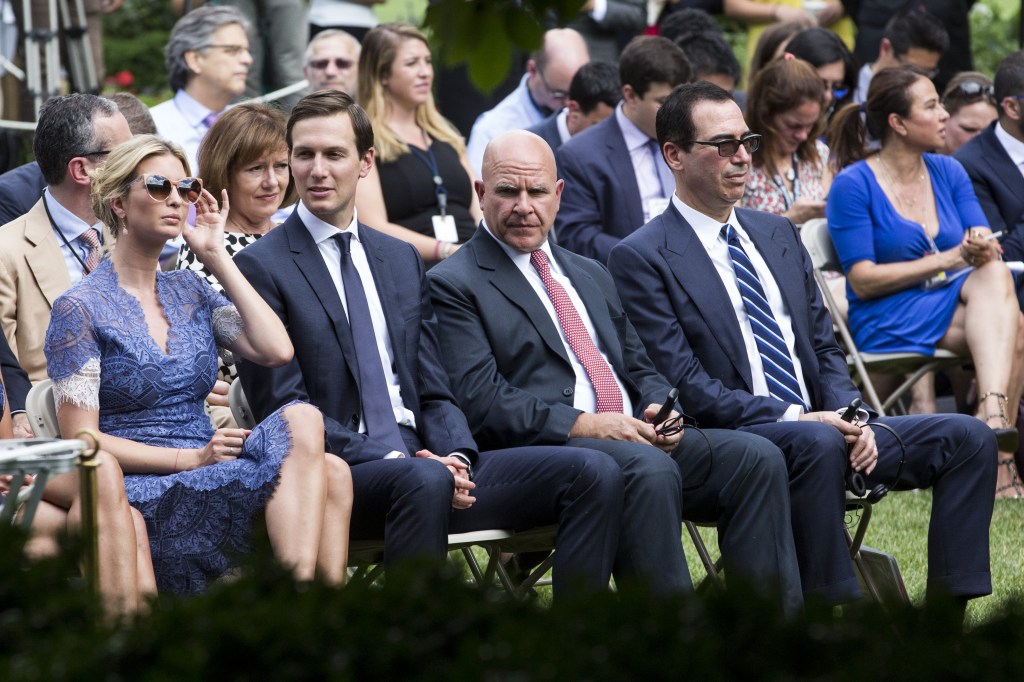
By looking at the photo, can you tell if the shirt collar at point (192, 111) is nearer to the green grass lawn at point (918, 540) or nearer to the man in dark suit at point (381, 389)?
the man in dark suit at point (381, 389)

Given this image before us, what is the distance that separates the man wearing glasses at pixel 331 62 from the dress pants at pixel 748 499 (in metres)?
4.78

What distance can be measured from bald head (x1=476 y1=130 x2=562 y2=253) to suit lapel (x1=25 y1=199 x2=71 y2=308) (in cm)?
159

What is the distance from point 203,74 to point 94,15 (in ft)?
9.91

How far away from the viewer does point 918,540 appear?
686 centimetres

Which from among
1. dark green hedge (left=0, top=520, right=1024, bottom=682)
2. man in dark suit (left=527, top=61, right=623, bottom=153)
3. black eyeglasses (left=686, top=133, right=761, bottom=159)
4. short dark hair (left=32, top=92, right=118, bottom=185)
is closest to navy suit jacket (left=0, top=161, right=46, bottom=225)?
short dark hair (left=32, top=92, right=118, bottom=185)

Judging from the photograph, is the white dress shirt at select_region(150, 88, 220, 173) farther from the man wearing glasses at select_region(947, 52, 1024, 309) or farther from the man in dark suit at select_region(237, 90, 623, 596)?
the man wearing glasses at select_region(947, 52, 1024, 309)

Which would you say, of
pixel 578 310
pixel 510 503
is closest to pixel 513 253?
pixel 578 310

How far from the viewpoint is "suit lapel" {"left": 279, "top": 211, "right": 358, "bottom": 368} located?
507cm

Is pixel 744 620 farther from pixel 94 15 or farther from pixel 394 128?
pixel 94 15

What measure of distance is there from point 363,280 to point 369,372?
1.27 ft

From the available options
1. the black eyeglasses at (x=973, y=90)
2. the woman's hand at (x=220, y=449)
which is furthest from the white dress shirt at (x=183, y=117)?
the black eyeglasses at (x=973, y=90)

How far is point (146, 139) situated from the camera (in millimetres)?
4871

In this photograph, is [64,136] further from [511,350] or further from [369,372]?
[511,350]

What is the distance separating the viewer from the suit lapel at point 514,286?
5422 millimetres
